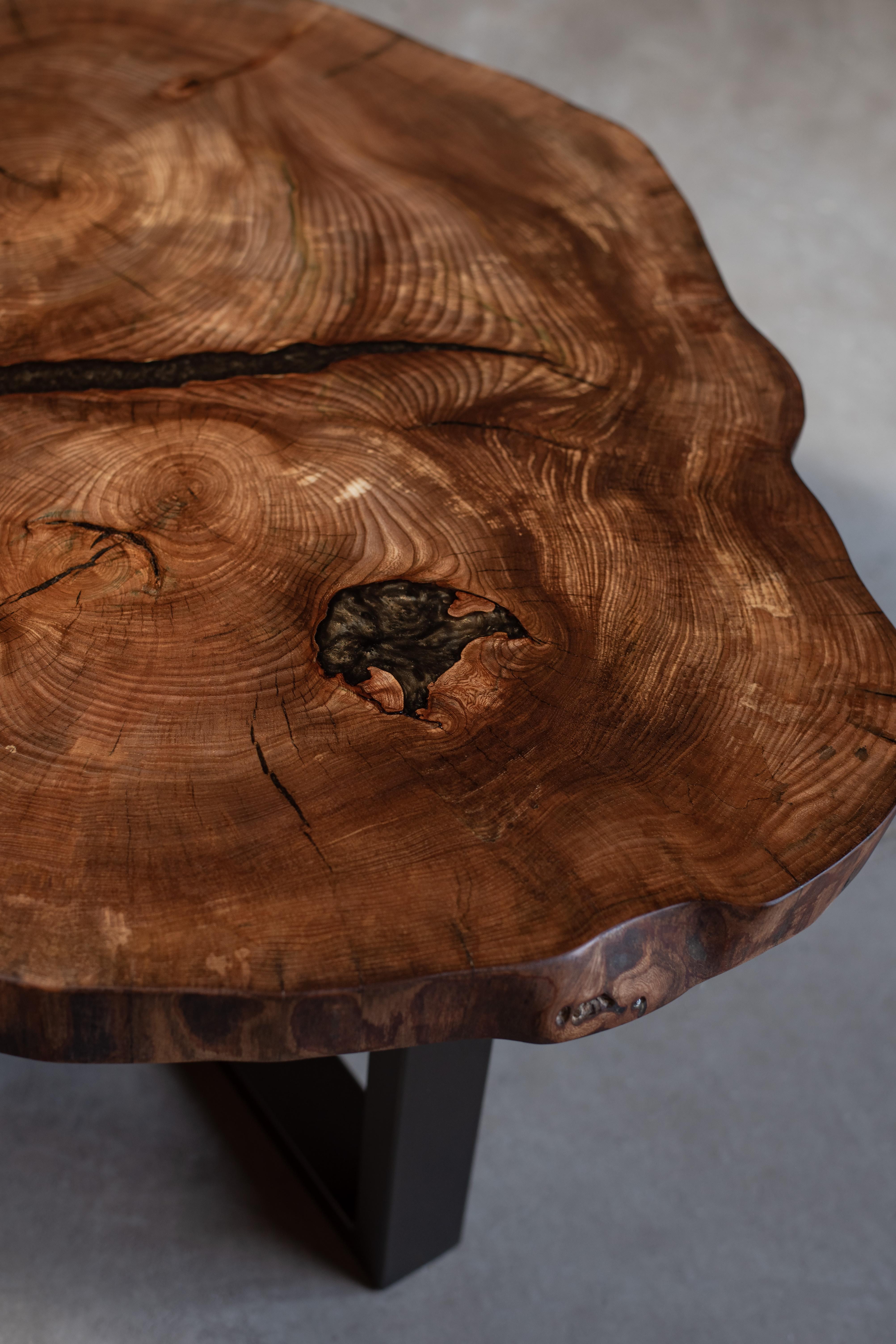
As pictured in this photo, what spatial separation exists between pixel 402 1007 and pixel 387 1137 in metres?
0.42

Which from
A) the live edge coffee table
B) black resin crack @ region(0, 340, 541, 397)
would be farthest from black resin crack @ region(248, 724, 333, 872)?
black resin crack @ region(0, 340, 541, 397)

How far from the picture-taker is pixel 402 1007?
2.34 feet

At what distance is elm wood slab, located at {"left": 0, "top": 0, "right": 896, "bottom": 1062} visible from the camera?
72 cm

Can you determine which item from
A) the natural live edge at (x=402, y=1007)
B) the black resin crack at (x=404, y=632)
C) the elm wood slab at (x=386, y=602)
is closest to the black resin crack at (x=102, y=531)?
the elm wood slab at (x=386, y=602)

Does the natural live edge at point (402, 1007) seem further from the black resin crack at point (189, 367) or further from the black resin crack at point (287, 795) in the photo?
the black resin crack at point (189, 367)

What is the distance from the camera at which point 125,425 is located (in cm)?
104

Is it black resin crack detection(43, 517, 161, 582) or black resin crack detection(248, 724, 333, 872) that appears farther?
black resin crack detection(43, 517, 161, 582)

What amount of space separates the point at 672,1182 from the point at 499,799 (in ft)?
2.37

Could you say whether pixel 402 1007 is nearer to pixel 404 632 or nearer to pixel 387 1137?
pixel 404 632

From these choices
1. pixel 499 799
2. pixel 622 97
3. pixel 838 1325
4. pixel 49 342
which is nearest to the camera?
pixel 499 799

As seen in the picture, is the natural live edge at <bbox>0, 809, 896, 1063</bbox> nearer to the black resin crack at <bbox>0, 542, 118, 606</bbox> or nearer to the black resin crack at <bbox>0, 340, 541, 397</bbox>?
the black resin crack at <bbox>0, 542, 118, 606</bbox>

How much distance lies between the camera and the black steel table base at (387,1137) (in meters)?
1.05

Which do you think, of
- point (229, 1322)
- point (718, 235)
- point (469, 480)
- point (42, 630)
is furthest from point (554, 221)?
point (718, 235)

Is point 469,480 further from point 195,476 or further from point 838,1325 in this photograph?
point 838,1325
